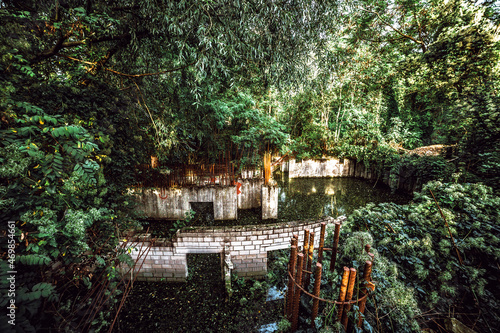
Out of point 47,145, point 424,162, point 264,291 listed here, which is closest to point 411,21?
point 424,162

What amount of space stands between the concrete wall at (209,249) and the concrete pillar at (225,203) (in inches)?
111

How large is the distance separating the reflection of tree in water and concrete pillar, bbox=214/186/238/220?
207 cm

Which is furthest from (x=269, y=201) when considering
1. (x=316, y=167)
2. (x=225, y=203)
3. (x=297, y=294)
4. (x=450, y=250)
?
(x=316, y=167)

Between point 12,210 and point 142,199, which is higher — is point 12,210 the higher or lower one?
the higher one

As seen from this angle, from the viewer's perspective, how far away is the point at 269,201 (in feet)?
23.5

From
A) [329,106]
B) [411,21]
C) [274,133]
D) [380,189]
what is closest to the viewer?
[274,133]

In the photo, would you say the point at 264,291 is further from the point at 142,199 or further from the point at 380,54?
the point at 380,54

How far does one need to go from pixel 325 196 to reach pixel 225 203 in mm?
5950

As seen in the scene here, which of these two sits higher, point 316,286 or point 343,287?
point 343,287

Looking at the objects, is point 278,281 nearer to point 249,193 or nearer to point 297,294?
point 297,294

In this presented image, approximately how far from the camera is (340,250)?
2941mm

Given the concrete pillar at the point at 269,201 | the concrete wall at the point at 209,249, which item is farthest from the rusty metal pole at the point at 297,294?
the concrete pillar at the point at 269,201

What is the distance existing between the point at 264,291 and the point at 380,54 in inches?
625

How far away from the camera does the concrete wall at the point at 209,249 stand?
163 inches
